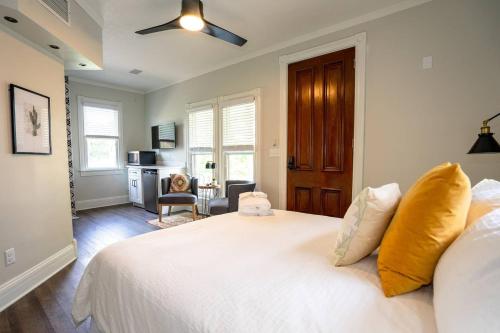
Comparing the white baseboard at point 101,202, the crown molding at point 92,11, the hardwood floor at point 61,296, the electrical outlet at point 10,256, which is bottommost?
the hardwood floor at point 61,296

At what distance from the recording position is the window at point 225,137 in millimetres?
3762

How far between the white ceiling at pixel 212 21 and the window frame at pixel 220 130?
1.95ft

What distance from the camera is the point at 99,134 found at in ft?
17.2

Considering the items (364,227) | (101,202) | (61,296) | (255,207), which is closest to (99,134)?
(101,202)

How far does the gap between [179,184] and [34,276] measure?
2356 mm

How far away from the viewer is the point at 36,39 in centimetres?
213

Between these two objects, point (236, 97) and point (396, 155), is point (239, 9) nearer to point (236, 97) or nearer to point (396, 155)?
point (236, 97)

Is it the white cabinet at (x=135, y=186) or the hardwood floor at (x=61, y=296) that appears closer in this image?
the hardwood floor at (x=61, y=296)

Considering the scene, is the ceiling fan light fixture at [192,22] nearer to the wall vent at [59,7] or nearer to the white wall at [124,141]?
the wall vent at [59,7]

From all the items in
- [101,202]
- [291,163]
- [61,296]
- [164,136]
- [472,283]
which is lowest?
[61,296]

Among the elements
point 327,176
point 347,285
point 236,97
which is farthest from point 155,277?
point 236,97

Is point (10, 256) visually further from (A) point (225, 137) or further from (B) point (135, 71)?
(B) point (135, 71)

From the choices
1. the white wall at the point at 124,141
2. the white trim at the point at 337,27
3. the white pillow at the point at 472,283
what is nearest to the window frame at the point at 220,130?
the white trim at the point at 337,27

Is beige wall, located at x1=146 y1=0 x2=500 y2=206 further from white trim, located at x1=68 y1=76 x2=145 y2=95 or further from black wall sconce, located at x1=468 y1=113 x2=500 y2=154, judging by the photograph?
white trim, located at x1=68 y1=76 x2=145 y2=95
